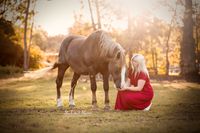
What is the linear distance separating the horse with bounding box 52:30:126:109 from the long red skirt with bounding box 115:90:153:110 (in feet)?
1.01

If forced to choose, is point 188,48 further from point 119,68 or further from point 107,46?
point 119,68

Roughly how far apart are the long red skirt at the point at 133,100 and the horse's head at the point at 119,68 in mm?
303

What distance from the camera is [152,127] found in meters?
6.39

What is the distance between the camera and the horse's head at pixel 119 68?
8.51 meters

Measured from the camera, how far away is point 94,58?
9336 mm

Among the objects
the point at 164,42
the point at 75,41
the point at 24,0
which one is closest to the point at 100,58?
the point at 75,41

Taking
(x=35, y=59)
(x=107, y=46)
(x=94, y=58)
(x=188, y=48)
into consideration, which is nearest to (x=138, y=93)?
(x=107, y=46)

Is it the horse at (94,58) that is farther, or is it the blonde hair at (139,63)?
the blonde hair at (139,63)

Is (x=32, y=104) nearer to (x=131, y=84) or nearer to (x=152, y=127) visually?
(x=131, y=84)

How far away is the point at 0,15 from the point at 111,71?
13.9 meters

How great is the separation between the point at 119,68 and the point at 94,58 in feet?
3.22

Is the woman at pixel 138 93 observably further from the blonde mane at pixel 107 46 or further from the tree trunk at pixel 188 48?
the tree trunk at pixel 188 48

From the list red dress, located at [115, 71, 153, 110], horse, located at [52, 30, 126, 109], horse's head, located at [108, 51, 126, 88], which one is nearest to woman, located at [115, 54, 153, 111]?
red dress, located at [115, 71, 153, 110]

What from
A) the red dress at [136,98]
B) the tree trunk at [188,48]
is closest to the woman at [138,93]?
the red dress at [136,98]
